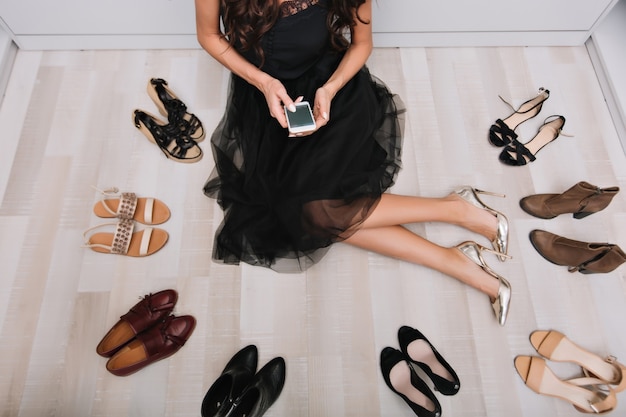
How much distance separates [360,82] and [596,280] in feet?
3.93

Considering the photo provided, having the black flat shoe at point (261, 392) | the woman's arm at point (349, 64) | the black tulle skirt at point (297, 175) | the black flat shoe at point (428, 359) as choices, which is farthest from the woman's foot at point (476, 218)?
the black flat shoe at point (261, 392)

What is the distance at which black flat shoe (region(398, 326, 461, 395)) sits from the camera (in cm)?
138

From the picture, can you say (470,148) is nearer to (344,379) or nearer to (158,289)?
(344,379)

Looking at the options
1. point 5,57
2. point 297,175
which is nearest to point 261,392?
point 297,175

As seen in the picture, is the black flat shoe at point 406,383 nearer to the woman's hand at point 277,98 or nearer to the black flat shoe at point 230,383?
the black flat shoe at point 230,383

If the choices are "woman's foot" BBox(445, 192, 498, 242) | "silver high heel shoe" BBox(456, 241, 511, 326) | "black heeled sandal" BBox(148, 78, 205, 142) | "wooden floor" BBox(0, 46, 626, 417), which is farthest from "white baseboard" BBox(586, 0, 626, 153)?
"black heeled sandal" BBox(148, 78, 205, 142)

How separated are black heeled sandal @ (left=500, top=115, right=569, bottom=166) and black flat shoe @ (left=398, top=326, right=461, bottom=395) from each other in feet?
2.84

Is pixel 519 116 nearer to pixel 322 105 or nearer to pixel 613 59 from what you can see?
pixel 613 59

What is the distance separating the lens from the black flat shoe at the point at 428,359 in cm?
138

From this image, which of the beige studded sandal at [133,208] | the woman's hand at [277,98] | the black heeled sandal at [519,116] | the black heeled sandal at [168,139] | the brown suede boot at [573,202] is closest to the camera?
the woman's hand at [277,98]

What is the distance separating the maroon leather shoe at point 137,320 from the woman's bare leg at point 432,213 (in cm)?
77

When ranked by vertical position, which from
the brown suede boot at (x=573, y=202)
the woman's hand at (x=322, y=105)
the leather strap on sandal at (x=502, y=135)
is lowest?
the brown suede boot at (x=573, y=202)

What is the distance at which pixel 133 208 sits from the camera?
1617 millimetres

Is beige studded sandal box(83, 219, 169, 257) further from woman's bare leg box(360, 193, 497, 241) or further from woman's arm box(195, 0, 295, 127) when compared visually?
woman's bare leg box(360, 193, 497, 241)
